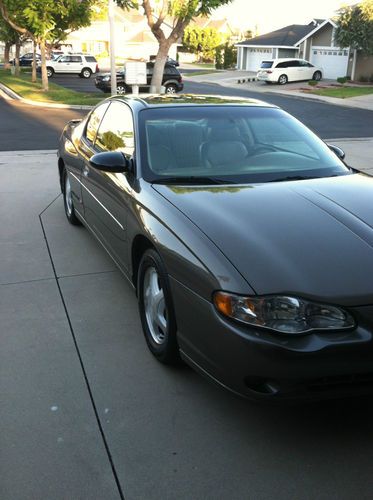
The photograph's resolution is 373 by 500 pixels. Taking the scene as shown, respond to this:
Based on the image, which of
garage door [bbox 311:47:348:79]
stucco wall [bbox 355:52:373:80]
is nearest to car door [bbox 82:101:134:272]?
stucco wall [bbox 355:52:373:80]

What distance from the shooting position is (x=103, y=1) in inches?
1035

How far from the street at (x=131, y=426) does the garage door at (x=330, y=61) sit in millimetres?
40571

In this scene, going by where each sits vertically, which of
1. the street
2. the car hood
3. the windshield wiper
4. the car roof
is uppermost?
the car roof

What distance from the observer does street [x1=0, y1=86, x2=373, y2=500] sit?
2426mm

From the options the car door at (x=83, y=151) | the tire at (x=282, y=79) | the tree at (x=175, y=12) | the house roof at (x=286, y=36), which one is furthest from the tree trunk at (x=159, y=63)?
the house roof at (x=286, y=36)

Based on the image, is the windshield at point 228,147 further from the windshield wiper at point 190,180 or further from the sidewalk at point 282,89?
the sidewalk at point 282,89

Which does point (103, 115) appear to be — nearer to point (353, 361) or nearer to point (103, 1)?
point (353, 361)

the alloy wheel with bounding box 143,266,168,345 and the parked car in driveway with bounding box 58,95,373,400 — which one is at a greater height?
the parked car in driveway with bounding box 58,95,373,400

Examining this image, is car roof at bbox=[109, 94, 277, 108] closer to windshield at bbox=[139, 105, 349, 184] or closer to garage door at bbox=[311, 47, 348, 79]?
windshield at bbox=[139, 105, 349, 184]

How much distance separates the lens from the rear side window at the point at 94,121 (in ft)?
16.9

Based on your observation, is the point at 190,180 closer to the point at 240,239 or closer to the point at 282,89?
the point at 240,239

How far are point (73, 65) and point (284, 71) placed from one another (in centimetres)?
1721

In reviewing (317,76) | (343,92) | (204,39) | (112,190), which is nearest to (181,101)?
(112,190)

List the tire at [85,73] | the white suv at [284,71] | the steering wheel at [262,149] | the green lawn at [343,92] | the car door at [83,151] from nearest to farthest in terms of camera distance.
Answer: the steering wheel at [262,149] → the car door at [83,151] → the green lawn at [343,92] → the white suv at [284,71] → the tire at [85,73]
